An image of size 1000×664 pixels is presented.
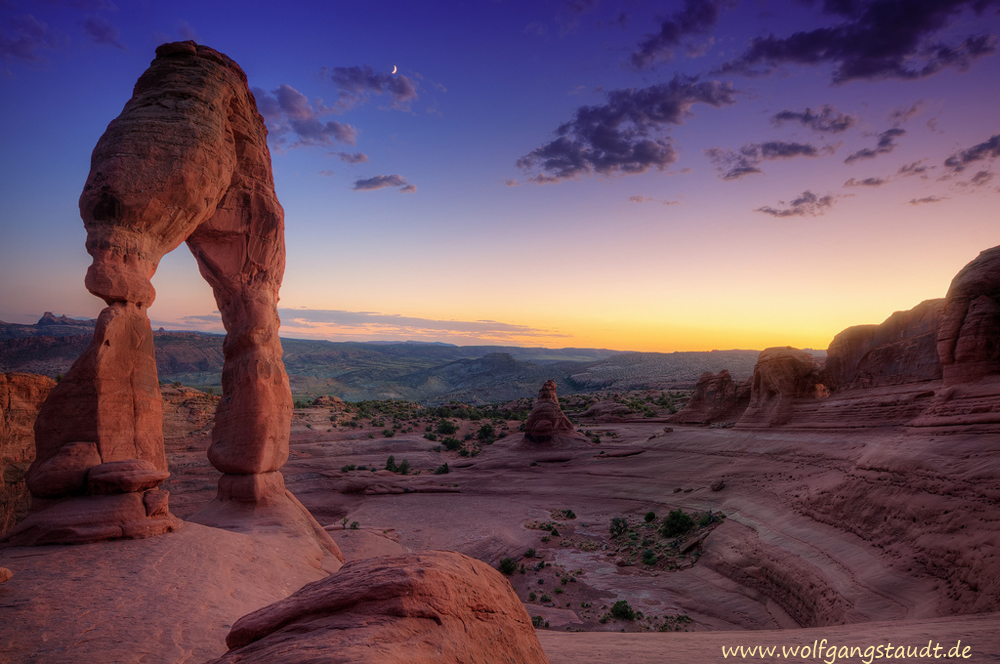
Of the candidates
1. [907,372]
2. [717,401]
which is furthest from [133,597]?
[717,401]

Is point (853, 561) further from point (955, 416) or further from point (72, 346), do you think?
point (72, 346)

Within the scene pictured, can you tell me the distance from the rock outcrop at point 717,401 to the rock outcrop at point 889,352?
8789mm

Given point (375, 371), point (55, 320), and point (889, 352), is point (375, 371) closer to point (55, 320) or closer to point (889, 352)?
point (55, 320)

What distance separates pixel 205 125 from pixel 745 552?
17986mm

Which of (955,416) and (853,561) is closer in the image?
(853,561)

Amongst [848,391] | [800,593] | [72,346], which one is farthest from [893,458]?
[72,346]

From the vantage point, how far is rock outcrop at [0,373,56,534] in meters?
11.2

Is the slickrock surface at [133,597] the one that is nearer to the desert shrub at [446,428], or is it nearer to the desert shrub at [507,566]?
the desert shrub at [507,566]

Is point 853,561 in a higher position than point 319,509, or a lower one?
higher

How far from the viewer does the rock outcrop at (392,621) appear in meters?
3.04

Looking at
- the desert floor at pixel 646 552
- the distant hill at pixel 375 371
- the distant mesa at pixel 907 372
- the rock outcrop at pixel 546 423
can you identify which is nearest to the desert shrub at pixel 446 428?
the rock outcrop at pixel 546 423

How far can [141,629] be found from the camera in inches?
208

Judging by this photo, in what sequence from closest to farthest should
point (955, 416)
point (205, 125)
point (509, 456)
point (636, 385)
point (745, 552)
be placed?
point (205, 125), point (955, 416), point (745, 552), point (509, 456), point (636, 385)

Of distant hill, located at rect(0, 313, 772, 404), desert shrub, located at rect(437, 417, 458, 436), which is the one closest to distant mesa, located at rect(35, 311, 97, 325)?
distant hill, located at rect(0, 313, 772, 404)
